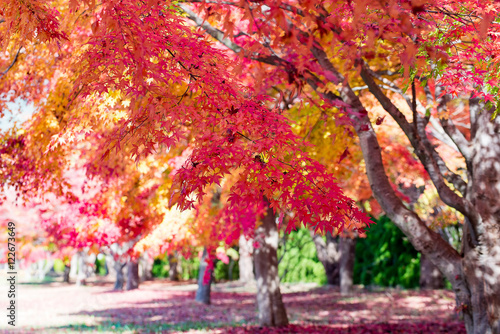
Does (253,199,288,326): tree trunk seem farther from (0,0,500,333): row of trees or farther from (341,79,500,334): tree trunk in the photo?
(341,79,500,334): tree trunk

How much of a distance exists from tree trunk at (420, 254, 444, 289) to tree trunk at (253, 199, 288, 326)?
9718 mm

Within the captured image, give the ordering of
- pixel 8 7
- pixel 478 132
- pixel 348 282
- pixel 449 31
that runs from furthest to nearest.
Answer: pixel 348 282 → pixel 478 132 → pixel 449 31 → pixel 8 7

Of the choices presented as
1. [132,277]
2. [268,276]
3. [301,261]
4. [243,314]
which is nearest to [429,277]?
[301,261]

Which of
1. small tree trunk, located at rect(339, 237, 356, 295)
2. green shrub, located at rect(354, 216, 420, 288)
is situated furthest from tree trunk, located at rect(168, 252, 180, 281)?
small tree trunk, located at rect(339, 237, 356, 295)

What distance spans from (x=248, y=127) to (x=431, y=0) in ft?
7.13

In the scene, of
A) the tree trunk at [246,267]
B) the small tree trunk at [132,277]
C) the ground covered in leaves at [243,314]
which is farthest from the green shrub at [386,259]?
the small tree trunk at [132,277]

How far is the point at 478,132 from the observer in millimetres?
6488

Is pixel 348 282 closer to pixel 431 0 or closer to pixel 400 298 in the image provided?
pixel 400 298

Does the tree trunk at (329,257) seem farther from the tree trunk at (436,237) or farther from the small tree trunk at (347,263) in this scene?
the tree trunk at (436,237)

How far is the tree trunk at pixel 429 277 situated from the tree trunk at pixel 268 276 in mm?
9718

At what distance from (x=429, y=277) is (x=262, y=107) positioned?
1665 cm

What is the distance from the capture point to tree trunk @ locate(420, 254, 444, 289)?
59.0 feet

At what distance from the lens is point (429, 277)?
18094 mm

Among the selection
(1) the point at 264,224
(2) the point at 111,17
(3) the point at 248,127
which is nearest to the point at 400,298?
(1) the point at 264,224
